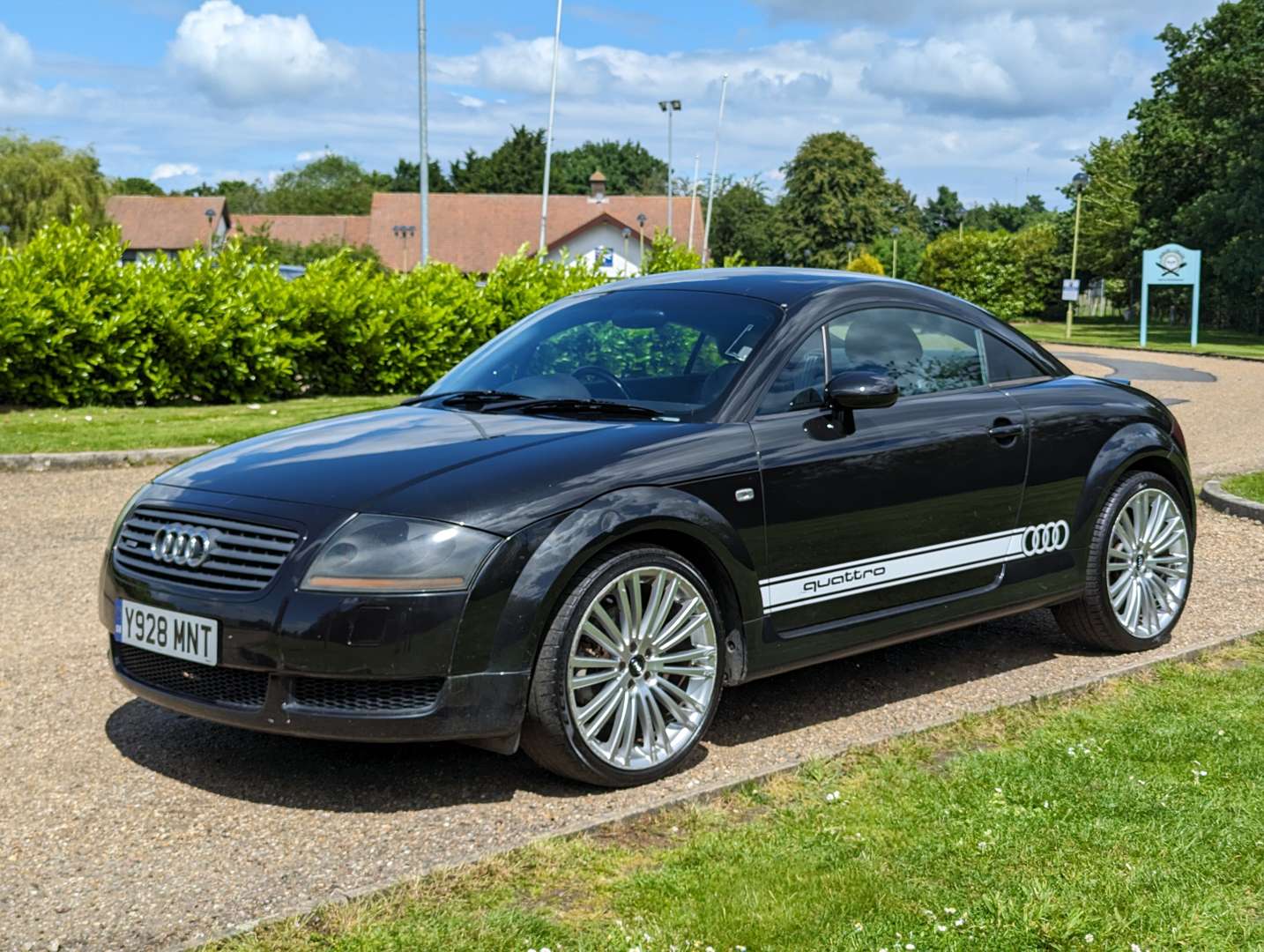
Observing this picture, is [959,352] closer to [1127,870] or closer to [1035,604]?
[1035,604]

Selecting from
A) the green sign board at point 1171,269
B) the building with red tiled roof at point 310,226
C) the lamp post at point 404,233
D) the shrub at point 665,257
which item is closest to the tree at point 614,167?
the building with red tiled roof at point 310,226

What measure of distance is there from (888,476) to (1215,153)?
172ft

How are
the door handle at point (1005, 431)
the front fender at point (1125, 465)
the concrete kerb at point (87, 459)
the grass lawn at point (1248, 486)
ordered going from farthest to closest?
the concrete kerb at point (87, 459) < the grass lawn at point (1248, 486) < the front fender at point (1125, 465) < the door handle at point (1005, 431)

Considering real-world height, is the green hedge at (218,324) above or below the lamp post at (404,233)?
below

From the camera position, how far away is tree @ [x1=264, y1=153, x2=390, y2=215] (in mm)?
132000

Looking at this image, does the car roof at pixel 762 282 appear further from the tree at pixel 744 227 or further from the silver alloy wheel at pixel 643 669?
the tree at pixel 744 227

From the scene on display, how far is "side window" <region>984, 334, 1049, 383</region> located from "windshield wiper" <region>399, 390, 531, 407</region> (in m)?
2.00

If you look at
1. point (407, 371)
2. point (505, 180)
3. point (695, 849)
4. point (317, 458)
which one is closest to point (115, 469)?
point (407, 371)

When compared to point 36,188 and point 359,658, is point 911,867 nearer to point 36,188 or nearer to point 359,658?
point 359,658

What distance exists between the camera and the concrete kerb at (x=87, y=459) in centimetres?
1270

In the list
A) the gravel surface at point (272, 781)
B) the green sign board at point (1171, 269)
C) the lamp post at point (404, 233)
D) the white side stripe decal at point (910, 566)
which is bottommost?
the gravel surface at point (272, 781)

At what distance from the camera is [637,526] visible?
4.75m

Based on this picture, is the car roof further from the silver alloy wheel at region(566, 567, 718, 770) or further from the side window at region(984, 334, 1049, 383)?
the silver alloy wheel at region(566, 567, 718, 770)

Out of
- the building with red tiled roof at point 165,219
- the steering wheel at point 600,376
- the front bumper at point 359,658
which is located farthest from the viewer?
the building with red tiled roof at point 165,219
